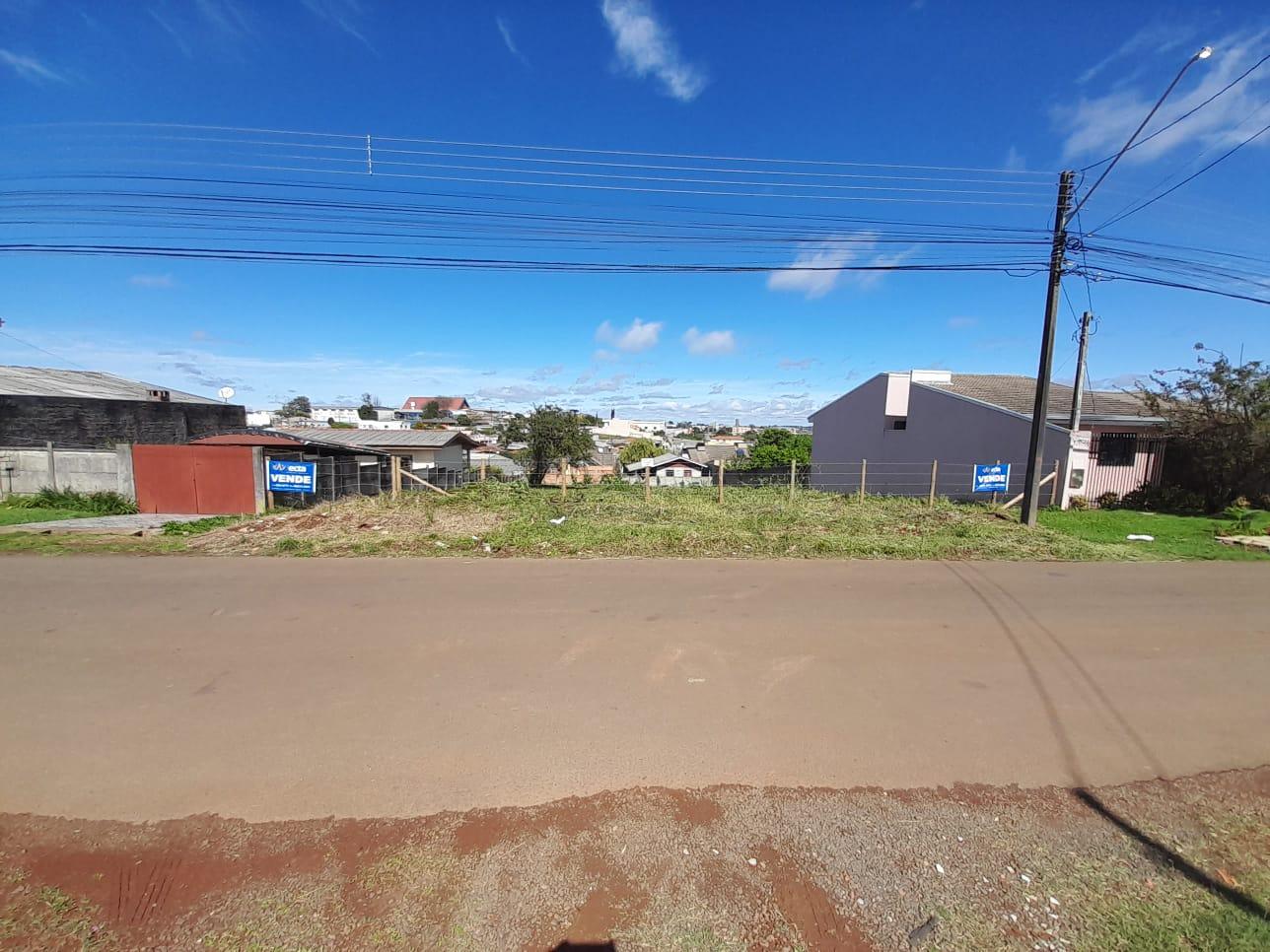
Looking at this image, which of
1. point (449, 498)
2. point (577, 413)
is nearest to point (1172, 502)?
point (449, 498)

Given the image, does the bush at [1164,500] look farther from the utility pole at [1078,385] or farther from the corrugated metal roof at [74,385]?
the corrugated metal roof at [74,385]

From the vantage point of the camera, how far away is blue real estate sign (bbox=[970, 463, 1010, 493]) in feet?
40.7

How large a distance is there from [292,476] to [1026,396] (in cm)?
2379

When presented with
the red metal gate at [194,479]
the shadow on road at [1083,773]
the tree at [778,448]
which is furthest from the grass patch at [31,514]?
the tree at [778,448]

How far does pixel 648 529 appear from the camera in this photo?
10148mm

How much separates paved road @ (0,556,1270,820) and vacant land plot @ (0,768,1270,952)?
196 millimetres

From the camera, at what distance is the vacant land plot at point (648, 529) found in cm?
907

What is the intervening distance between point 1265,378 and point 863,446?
1178 centimetres

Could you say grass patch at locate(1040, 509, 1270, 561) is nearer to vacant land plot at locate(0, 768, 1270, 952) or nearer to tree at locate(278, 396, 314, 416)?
vacant land plot at locate(0, 768, 1270, 952)

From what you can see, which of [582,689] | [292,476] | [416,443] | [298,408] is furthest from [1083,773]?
[298,408]

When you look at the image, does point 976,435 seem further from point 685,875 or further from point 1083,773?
point 685,875

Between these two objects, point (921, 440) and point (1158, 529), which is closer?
point (1158, 529)

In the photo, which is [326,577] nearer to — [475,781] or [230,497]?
[475,781]

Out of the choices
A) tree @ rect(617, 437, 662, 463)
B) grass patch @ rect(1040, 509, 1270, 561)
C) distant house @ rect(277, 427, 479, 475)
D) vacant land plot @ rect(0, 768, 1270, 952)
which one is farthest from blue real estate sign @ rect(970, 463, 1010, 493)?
tree @ rect(617, 437, 662, 463)
